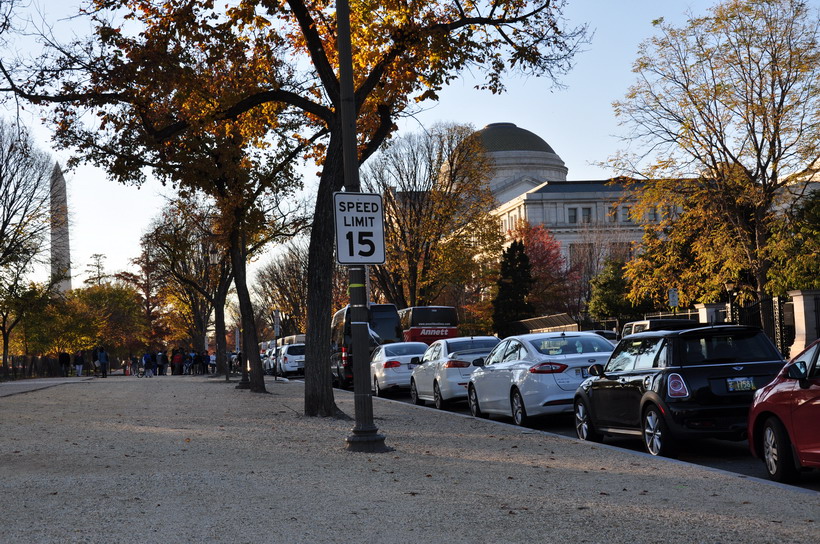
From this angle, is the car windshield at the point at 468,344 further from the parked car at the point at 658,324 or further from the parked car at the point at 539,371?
the parked car at the point at 539,371

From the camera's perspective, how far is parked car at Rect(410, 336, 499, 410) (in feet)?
69.0

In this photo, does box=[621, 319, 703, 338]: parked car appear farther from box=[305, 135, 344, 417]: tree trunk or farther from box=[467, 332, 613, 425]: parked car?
box=[305, 135, 344, 417]: tree trunk

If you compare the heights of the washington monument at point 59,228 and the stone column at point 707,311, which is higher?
the washington monument at point 59,228

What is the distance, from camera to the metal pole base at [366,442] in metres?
12.4

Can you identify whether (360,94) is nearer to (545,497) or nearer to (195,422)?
(195,422)

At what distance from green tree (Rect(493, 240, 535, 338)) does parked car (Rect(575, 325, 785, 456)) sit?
54244mm

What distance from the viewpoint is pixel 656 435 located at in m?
11.8

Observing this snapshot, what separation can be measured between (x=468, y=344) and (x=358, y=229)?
33.7ft

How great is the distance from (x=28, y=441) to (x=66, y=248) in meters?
45.5

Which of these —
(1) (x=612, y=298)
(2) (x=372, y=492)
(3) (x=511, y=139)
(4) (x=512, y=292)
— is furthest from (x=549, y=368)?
(3) (x=511, y=139)

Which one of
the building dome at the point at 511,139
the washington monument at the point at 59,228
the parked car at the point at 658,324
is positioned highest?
the building dome at the point at 511,139

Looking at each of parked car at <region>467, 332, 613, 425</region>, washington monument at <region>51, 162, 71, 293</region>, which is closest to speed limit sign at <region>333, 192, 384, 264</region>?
parked car at <region>467, 332, 613, 425</region>

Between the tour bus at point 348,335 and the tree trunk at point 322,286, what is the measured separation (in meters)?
14.5

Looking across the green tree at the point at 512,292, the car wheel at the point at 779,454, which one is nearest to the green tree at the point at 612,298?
the green tree at the point at 512,292
